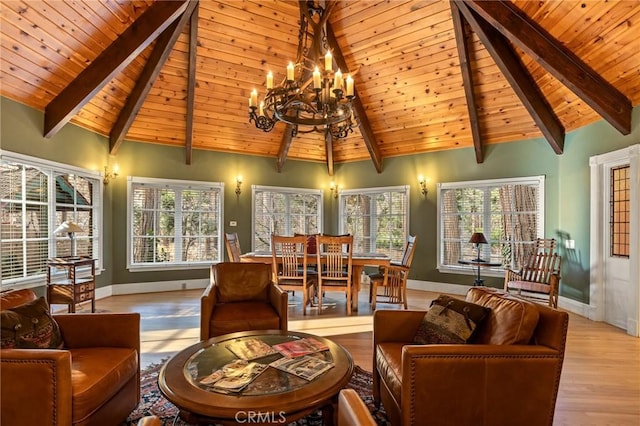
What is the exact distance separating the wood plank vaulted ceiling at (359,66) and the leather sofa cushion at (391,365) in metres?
3.74

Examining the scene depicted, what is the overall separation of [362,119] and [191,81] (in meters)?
3.11

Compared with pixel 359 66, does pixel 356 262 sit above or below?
below

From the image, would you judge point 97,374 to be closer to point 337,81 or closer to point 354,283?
point 337,81

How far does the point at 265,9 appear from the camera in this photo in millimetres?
4965

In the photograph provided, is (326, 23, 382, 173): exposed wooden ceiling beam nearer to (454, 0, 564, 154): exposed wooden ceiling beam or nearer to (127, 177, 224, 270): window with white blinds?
(454, 0, 564, 154): exposed wooden ceiling beam

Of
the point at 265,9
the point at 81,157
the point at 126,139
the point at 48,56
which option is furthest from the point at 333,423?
the point at 126,139

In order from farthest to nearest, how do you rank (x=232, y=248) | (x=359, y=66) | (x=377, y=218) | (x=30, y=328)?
(x=377, y=218) → (x=359, y=66) → (x=232, y=248) → (x=30, y=328)

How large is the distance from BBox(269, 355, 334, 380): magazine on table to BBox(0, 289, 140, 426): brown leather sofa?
36.1 inches

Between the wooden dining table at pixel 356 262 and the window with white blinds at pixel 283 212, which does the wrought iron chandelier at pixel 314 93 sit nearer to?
the wooden dining table at pixel 356 262

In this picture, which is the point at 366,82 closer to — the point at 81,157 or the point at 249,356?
the point at 81,157

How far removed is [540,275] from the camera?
16.6 feet

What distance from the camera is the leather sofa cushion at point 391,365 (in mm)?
1826

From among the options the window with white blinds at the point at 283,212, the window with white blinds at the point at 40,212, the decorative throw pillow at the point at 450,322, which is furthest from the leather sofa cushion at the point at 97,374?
the window with white blinds at the point at 283,212

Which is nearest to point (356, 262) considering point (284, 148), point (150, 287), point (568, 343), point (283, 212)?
point (568, 343)
